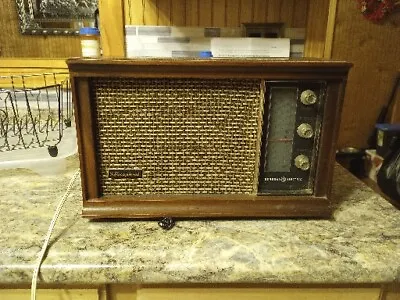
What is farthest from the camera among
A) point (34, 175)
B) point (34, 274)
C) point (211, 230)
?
point (34, 175)

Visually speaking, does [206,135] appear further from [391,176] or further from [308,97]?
[391,176]

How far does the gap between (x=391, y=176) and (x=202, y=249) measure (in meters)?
0.54

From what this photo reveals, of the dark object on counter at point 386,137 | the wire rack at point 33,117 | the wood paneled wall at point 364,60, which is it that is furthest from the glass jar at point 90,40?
the dark object on counter at point 386,137

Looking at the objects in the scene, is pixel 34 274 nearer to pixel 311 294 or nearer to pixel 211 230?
pixel 211 230

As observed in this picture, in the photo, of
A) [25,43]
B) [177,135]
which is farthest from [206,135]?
[25,43]

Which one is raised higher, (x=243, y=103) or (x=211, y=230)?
(x=243, y=103)

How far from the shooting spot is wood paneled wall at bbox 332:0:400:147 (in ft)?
3.40

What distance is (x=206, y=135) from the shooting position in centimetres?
61

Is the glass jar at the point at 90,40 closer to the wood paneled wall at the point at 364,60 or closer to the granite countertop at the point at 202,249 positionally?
the granite countertop at the point at 202,249

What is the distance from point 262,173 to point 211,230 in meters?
0.14

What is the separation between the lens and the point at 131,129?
60 centimetres

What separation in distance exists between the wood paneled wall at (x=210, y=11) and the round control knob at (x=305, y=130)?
1.97ft

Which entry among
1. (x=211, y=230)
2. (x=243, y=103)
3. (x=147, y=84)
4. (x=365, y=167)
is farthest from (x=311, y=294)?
(x=365, y=167)

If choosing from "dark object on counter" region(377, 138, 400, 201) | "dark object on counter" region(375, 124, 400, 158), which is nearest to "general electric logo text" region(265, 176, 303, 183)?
"dark object on counter" region(377, 138, 400, 201)
